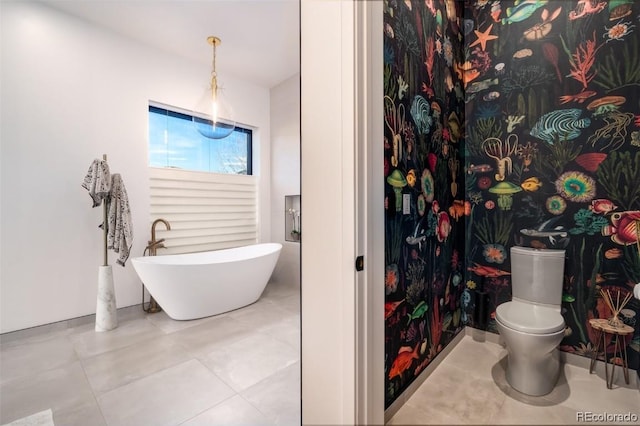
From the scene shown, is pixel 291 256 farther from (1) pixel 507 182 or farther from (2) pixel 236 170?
(1) pixel 507 182

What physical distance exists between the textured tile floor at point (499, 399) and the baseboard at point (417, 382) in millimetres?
23

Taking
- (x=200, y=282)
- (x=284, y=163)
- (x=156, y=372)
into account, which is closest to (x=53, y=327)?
(x=200, y=282)

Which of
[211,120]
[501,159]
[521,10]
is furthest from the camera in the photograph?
[211,120]

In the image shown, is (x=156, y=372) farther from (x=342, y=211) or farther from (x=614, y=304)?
(x=614, y=304)

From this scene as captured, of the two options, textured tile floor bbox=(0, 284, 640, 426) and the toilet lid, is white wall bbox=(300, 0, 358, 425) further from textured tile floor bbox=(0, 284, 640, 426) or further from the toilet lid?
the toilet lid

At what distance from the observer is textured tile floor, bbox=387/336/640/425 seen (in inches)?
59.8

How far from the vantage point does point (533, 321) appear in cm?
178

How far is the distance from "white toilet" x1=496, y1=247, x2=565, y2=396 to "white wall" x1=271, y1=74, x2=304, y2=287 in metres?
2.62

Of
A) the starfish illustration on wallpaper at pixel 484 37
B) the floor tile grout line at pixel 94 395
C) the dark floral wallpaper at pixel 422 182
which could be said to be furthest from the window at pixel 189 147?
the starfish illustration on wallpaper at pixel 484 37

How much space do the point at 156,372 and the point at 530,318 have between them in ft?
8.34

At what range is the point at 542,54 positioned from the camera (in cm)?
205

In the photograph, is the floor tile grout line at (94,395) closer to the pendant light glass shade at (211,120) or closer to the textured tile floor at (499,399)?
the textured tile floor at (499,399)

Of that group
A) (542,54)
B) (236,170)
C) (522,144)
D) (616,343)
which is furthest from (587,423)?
(236,170)

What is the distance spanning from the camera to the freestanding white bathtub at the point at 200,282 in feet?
8.97
